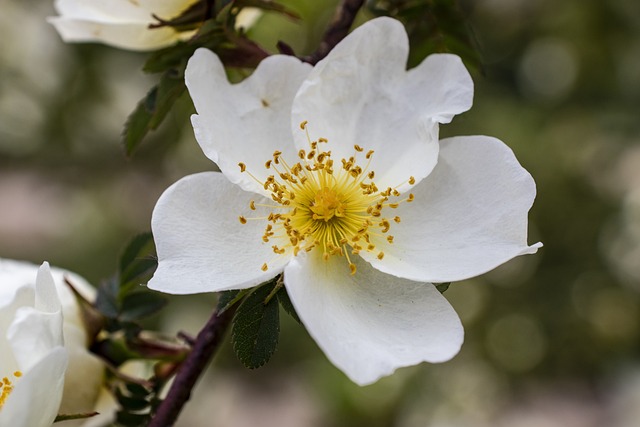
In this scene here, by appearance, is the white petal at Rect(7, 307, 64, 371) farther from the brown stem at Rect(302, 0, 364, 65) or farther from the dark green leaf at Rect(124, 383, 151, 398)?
the brown stem at Rect(302, 0, 364, 65)

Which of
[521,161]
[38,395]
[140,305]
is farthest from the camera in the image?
[521,161]

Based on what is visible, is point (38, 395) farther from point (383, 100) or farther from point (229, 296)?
point (383, 100)

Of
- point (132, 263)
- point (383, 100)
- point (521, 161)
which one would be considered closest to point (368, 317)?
point (383, 100)

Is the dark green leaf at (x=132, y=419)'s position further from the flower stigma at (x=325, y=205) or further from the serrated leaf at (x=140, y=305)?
the flower stigma at (x=325, y=205)

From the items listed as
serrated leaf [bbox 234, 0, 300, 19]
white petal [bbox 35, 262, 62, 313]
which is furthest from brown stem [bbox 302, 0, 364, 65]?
white petal [bbox 35, 262, 62, 313]

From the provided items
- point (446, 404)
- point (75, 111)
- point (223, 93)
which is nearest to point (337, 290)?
point (223, 93)
